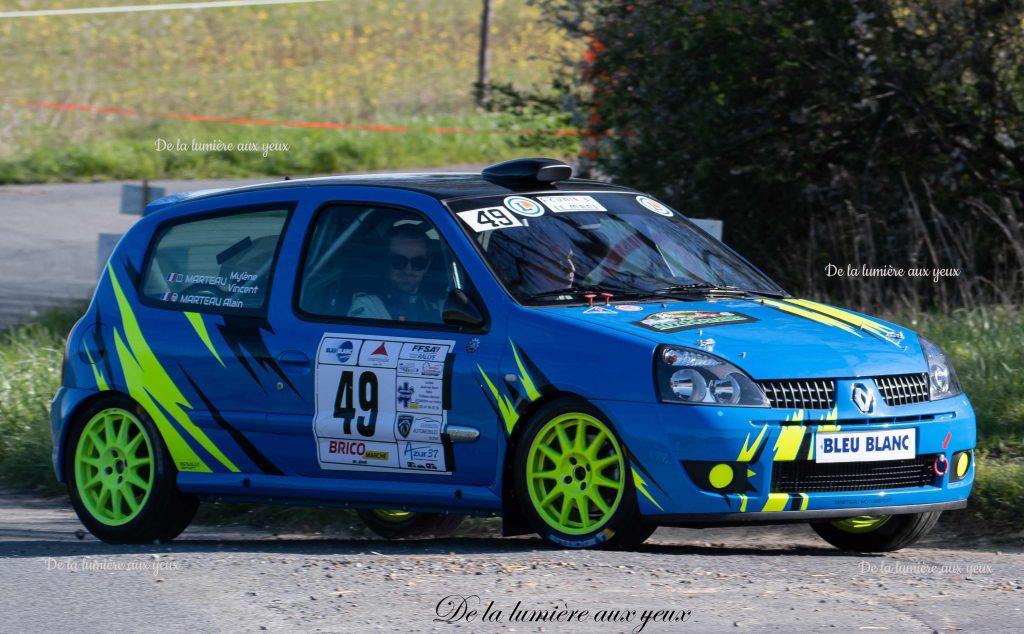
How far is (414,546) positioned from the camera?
7008mm

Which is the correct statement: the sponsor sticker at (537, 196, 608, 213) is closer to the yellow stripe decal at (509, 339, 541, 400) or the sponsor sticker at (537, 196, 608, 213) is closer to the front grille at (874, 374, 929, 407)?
the yellow stripe decal at (509, 339, 541, 400)

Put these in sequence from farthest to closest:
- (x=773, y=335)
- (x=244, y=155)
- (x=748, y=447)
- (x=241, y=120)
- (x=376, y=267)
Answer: (x=241, y=120)
(x=244, y=155)
(x=376, y=267)
(x=773, y=335)
(x=748, y=447)

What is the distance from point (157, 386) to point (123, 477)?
19.8 inches

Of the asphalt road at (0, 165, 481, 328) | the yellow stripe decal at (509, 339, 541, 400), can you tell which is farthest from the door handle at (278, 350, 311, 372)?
the asphalt road at (0, 165, 481, 328)

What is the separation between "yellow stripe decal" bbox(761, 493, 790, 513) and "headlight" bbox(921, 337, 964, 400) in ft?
2.77

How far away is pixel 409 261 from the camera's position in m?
6.93

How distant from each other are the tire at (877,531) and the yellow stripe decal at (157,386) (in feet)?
8.83

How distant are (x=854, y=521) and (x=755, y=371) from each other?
4.22 ft

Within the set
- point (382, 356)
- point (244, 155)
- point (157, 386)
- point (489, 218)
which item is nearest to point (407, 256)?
point (489, 218)

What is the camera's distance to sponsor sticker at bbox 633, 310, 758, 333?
627 centimetres

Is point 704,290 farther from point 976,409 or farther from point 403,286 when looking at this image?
point 976,409

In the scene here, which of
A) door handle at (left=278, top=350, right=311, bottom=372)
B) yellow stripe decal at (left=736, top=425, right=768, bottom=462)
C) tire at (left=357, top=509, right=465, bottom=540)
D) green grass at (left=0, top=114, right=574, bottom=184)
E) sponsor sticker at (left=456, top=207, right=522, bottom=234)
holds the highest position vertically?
green grass at (left=0, top=114, right=574, bottom=184)

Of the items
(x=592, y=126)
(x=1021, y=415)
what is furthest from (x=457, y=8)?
(x=1021, y=415)

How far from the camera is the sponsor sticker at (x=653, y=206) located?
24.8ft
